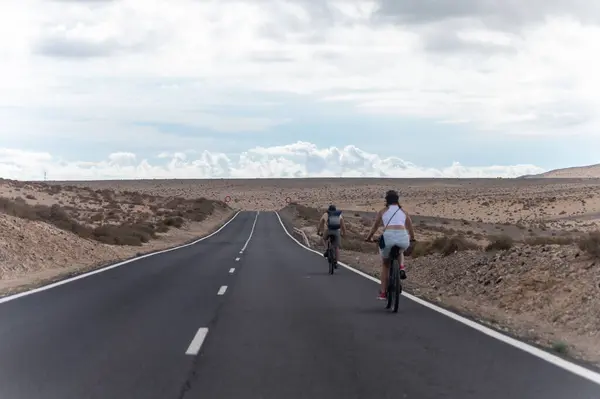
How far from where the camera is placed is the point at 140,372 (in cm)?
891

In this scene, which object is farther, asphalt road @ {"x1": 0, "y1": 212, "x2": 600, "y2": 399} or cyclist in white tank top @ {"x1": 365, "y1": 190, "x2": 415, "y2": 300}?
cyclist in white tank top @ {"x1": 365, "y1": 190, "x2": 415, "y2": 300}

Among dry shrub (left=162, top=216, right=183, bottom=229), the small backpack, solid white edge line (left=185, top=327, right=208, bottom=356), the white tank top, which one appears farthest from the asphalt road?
dry shrub (left=162, top=216, right=183, bottom=229)

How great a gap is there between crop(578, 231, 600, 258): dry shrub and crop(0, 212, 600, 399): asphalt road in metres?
3.88

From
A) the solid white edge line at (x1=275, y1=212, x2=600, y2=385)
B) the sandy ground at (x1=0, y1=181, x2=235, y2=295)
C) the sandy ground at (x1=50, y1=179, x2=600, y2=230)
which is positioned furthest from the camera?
the sandy ground at (x1=50, y1=179, x2=600, y2=230)

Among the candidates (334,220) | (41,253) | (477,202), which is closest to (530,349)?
(334,220)

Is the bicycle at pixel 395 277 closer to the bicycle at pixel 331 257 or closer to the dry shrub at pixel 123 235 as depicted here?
the bicycle at pixel 331 257

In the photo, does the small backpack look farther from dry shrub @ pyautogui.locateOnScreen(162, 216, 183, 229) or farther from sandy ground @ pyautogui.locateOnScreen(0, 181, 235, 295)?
dry shrub @ pyautogui.locateOnScreen(162, 216, 183, 229)

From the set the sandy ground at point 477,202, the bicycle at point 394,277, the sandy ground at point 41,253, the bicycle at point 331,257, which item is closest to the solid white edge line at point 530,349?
the bicycle at point 394,277

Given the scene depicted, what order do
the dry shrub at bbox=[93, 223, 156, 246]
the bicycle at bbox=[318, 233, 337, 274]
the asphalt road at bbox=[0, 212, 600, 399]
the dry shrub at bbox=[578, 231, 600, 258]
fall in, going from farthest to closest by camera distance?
the dry shrub at bbox=[93, 223, 156, 246] → the bicycle at bbox=[318, 233, 337, 274] → the dry shrub at bbox=[578, 231, 600, 258] → the asphalt road at bbox=[0, 212, 600, 399]

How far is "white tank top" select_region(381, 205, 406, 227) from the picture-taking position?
14.1 metres

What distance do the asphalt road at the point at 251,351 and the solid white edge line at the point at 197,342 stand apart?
0.05 ft

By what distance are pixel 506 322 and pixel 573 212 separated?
84955mm

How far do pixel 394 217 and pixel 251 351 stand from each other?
474 centimetres

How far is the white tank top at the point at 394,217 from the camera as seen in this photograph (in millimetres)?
A: 14148
